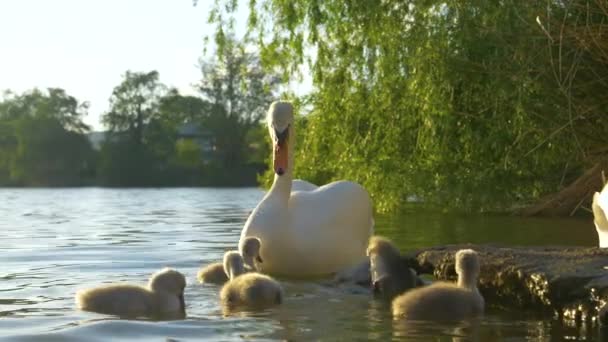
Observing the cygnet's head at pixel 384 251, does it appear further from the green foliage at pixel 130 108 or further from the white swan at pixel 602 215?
the green foliage at pixel 130 108

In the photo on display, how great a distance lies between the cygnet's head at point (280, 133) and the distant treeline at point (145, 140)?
217 ft

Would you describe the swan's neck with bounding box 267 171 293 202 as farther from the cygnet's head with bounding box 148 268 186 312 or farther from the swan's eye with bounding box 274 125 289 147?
the cygnet's head with bounding box 148 268 186 312

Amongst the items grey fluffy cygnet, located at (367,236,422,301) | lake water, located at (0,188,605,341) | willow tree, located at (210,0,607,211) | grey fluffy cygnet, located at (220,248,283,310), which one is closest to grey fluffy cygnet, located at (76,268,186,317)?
lake water, located at (0,188,605,341)

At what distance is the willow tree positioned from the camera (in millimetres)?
17391

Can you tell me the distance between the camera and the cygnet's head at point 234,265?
7.57m

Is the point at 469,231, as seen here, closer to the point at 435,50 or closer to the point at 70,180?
the point at 435,50

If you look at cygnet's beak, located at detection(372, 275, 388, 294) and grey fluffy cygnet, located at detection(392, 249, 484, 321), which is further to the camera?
cygnet's beak, located at detection(372, 275, 388, 294)

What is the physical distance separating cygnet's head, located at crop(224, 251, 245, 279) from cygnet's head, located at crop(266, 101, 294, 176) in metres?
1.62

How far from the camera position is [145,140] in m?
91.1

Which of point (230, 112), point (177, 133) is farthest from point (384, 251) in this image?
point (177, 133)

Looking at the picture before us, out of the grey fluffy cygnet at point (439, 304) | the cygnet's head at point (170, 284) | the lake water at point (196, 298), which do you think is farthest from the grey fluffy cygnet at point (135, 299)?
the grey fluffy cygnet at point (439, 304)

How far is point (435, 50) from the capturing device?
17.8 meters

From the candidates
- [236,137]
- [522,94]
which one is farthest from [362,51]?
[236,137]

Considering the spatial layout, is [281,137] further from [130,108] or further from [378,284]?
[130,108]
